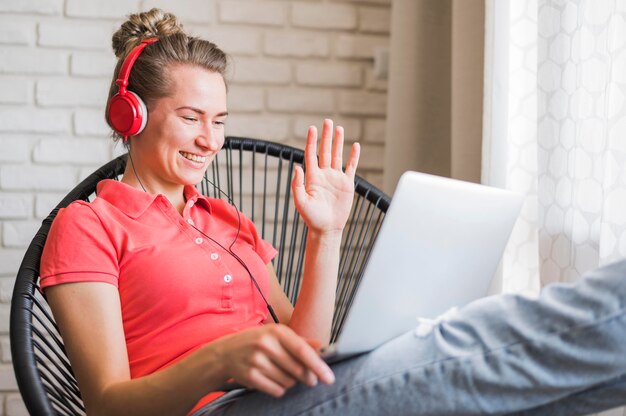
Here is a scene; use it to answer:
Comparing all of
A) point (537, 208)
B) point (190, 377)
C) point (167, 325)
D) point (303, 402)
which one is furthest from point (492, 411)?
point (537, 208)

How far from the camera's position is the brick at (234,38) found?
2098mm

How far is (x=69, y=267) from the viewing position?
3.63 ft

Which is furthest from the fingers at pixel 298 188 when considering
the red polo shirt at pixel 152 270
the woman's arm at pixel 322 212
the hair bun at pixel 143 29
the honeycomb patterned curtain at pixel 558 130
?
the honeycomb patterned curtain at pixel 558 130

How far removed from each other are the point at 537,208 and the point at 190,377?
0.94 meters

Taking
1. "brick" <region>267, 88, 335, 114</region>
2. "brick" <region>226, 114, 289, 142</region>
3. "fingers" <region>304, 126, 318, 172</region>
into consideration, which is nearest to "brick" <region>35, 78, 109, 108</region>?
"brick" <region>226, 114, 289, 142</region>

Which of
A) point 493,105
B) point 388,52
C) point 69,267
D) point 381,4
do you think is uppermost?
point 381,4

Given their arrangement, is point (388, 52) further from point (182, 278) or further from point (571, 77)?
point (182, 278)

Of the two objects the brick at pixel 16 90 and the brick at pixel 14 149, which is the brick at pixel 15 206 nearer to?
the brick at pixel 14 149

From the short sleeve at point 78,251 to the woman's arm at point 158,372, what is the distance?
0.01m

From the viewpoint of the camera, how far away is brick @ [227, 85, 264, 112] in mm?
2127

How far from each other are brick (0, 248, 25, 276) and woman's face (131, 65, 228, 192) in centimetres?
83

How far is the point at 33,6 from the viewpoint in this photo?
2002mm

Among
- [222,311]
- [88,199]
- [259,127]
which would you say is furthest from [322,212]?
[259,127]

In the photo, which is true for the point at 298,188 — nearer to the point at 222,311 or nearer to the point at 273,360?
the point at 222,311
